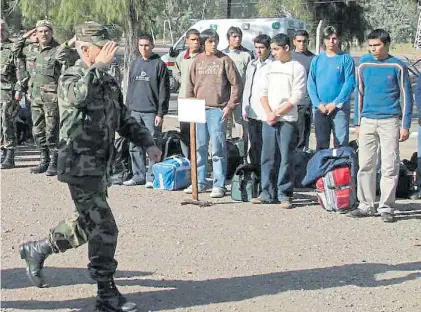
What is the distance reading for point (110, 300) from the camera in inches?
223

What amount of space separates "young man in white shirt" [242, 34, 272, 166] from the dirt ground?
2.74ft

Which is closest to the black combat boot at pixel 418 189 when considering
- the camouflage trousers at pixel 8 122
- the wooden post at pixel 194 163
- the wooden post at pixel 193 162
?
the wooden post at pixel 193 162

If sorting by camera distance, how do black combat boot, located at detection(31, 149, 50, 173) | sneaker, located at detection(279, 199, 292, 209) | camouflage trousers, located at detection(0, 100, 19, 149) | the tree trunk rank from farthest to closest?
the tree trunk < camouflage trousers, located at detection(0, 100, 19, 149) < black combat boot, located at detection(31, 149, 50, 173) < sneaker, located at detection(279, 199, 292, 209)

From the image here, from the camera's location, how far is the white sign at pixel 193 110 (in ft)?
31.4

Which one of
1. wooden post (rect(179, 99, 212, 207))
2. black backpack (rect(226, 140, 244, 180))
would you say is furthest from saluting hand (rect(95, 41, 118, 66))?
black backpack (rect(226, 140, 244, 180))

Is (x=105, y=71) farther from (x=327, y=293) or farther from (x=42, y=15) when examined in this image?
(x=42, y=15)

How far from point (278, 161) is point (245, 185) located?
1.67ft

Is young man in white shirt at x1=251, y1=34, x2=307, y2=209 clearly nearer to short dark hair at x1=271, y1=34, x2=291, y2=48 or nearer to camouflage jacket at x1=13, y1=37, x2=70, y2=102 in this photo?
short dark hair at x1=271, y1=34, x2=291, y2=48

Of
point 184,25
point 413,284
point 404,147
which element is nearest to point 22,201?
point 413,284

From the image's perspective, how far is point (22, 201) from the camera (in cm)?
972

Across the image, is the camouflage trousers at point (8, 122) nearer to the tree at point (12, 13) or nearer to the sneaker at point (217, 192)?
the sneaker at point (217, 192)

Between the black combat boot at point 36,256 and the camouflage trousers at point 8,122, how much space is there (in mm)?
6090

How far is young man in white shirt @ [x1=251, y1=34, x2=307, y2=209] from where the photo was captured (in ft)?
30.6

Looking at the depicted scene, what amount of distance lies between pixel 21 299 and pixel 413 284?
10.0 ft
